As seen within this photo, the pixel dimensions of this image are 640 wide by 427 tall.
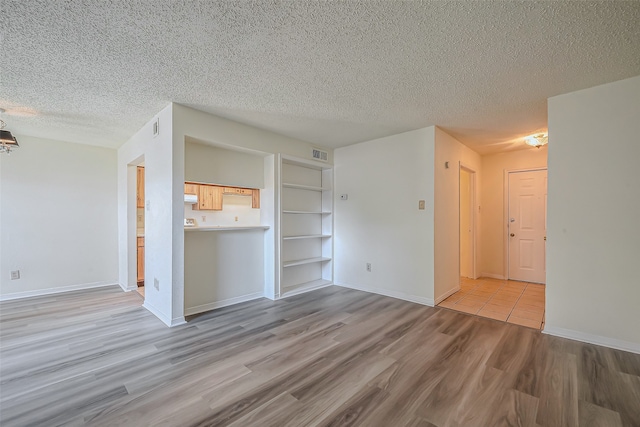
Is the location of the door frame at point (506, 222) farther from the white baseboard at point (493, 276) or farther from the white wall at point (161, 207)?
the white wall at point (161, 207)

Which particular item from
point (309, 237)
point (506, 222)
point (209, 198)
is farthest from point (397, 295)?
point (209, 198)

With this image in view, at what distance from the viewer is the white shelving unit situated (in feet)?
14.3

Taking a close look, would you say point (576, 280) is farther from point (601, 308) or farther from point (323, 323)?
point (323, 323)

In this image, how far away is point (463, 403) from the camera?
176 cm

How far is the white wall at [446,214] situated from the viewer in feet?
12.1

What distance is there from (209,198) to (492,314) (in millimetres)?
4953

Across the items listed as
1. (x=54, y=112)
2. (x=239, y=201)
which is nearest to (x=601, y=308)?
(x=239, y=201)

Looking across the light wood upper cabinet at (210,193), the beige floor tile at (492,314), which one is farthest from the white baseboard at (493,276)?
the light wood upper cabinet at (210,193)

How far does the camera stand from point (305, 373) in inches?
82.6

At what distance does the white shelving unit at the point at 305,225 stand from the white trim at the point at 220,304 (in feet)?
1.31

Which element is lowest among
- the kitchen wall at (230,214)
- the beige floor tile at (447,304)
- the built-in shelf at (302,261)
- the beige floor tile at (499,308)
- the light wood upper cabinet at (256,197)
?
the beige floor tile at (447,304)

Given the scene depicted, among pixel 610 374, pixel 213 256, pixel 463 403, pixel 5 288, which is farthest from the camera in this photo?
pixel 5 288

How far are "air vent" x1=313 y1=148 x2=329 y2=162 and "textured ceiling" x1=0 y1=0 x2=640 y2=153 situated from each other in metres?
1.25

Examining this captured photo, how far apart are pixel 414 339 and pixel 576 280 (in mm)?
1684
